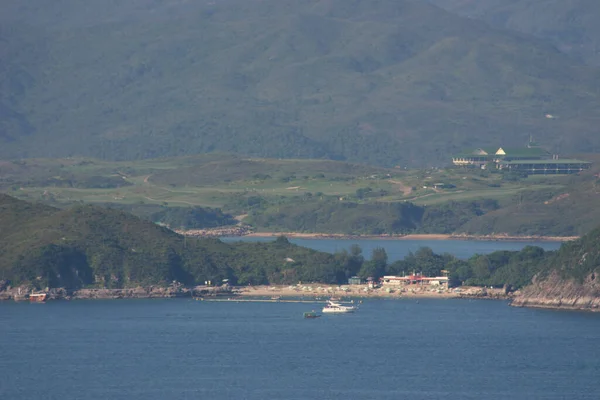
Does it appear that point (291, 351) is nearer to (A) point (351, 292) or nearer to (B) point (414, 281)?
(A) point (351, 292)

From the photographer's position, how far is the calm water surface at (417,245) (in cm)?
15325

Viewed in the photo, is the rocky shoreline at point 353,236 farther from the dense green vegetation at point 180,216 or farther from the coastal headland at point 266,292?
the coastal headland at point 266,292

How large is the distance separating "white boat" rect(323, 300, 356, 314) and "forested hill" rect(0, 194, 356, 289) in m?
Answer: 11.3

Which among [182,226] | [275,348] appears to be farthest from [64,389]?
[182,226]

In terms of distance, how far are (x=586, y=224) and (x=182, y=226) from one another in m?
42.0

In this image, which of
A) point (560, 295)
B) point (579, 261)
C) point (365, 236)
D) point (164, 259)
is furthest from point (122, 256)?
point (365, 236)

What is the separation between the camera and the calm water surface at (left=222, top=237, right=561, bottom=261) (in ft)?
503

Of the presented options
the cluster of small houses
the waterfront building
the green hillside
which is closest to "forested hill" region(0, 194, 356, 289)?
the cluster of small houses

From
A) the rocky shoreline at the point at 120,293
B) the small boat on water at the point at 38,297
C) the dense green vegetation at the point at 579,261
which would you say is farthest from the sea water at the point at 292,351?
the dense green vegetation at the point at 579,261

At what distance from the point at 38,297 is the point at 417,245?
220ft

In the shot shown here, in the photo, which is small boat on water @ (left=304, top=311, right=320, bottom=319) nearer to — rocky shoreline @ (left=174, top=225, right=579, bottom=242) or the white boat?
the white boat

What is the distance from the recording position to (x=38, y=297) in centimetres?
10600

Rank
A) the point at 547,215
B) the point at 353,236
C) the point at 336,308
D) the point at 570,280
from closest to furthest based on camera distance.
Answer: the point at 570,280, the point at 336,308, the point at 353,236, the point at 547,215

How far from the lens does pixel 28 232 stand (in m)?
116
